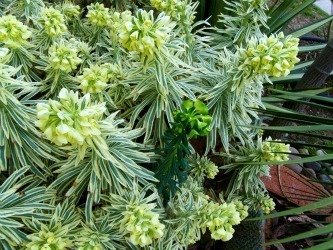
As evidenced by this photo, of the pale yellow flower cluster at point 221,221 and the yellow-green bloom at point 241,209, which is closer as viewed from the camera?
the pale yellow flower cluster at point 221,221

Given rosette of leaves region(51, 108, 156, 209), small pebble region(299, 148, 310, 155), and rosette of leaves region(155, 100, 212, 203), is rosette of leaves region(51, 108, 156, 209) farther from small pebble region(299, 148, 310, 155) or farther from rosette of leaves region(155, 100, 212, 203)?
small pebble region(299, 148, 310, 155)

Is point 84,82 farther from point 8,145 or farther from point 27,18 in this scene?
point 27,18

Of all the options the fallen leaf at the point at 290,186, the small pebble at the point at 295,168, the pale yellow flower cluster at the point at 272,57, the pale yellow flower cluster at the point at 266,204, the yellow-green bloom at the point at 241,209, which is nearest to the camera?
the pale yellow flower cluster at the point at 272,57

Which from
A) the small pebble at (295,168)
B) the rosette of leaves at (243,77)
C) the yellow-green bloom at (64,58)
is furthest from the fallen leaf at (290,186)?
the yellow-green bloom at (64,58)

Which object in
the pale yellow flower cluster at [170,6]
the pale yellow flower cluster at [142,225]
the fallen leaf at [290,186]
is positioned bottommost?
the fallen leaf at [290,186]

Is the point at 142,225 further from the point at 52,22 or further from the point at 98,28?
the point at 98,28

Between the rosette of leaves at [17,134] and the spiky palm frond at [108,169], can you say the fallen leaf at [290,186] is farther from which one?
the rosette of leaves at [17,134]

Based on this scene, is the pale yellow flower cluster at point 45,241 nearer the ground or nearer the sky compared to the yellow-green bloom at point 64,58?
nearer the ground
